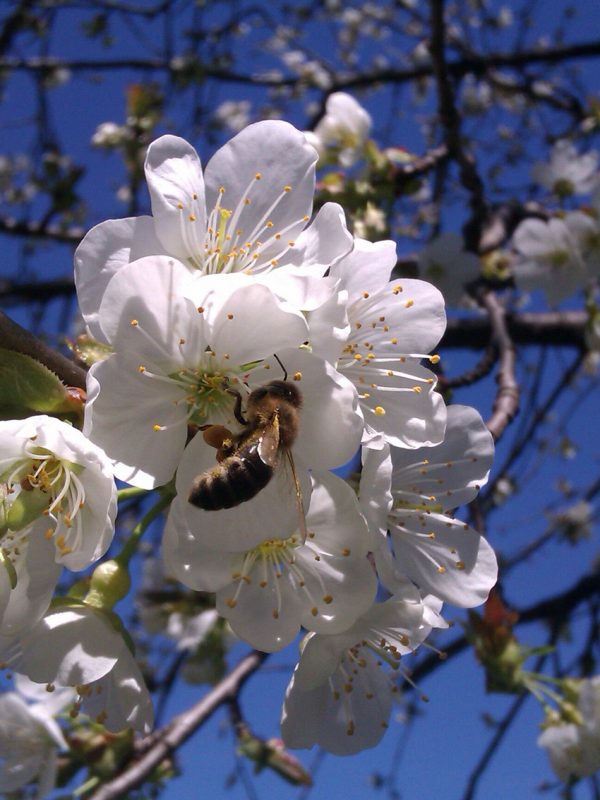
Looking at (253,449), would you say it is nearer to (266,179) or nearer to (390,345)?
(390,345)

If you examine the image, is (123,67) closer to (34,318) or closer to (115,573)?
(34,318)

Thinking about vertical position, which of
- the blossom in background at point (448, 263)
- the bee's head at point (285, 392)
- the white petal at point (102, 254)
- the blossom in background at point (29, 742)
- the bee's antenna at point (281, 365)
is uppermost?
the white petal at point (102, 254)

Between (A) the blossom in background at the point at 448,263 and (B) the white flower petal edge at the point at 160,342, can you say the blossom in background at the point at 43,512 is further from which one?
(A) the blossom in background at the point at 448,263

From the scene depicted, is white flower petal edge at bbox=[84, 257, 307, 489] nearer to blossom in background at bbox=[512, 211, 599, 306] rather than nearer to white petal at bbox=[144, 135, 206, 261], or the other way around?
white petal at bbox=[144, 135, 206, 261]

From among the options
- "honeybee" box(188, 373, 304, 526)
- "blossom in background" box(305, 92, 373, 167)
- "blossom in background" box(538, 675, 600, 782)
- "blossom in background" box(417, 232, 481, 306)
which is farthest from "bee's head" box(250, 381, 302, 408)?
"blossom in background" box(417, 232, 481, 306)

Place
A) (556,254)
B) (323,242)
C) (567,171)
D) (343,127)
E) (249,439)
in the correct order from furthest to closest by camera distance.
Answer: (567,171) < (556,254) < (343,127) < (323,242) < (249,439)

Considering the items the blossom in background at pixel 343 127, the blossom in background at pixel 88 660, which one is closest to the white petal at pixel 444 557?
the blossom in background at pixel 88 660

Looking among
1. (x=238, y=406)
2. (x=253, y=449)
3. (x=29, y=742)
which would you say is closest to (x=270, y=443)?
(x=253, y=449)
